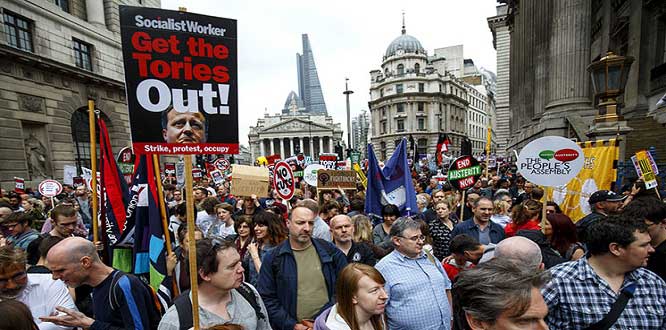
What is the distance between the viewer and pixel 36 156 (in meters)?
15.1

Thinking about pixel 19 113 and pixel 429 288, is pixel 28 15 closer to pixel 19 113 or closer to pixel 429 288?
pixel 19 113

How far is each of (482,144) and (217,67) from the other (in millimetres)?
94384

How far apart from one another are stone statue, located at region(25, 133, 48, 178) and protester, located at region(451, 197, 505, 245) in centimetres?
1883

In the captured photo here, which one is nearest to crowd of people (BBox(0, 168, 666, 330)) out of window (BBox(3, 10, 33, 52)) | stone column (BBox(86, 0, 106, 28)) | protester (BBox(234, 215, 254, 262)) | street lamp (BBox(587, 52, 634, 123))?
protester (BBox(234, 215, 254, 262))

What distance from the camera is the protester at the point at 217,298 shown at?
6.26 feet

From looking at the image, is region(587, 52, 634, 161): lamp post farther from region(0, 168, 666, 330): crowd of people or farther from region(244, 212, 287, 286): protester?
region(244, 212, 287, 286): protester

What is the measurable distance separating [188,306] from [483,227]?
12.0 ft

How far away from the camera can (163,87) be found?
1965 mm

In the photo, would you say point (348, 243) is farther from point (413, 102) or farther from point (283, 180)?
point (413, 102)

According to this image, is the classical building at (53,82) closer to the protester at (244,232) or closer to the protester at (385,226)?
the protester at (244,232)

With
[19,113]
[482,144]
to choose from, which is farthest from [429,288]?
[482,144]

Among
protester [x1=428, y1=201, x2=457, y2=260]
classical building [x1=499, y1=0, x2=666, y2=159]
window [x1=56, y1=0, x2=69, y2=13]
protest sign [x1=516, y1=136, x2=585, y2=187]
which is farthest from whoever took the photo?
window [x1=56, y1=0, x2=69, y2=13]

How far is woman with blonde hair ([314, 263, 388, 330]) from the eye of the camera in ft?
6.27

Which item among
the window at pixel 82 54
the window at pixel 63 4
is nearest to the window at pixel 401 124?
the window at pixel 82 54
